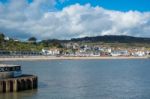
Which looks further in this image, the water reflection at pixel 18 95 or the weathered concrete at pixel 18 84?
the weathered concrete at pixel 18 84

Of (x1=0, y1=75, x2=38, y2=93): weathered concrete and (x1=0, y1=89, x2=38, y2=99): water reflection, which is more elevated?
(x1=0, y1=75, x2=38, y2=93): weathered concrete

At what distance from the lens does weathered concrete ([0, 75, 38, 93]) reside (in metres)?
57.0

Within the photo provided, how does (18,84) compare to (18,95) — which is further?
(18,84)

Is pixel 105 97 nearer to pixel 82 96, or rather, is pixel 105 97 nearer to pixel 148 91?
pixel 82 96

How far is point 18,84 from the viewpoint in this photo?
5903 cm

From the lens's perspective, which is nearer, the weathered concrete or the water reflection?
the water reflection

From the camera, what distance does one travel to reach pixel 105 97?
189 feet

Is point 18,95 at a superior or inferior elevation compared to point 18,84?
inferior

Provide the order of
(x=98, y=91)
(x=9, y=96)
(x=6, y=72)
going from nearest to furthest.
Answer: (x=9, y=96) < (x=6, y=72) < (x=98, y=91)

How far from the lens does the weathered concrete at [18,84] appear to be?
187ft

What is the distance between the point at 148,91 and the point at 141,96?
242 inches

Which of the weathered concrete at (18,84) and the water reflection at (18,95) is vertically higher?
the weathered concrete at (18,84)

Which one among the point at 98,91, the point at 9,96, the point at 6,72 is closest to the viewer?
the point at 9,96

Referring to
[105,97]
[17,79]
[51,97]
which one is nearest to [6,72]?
[17,79]
